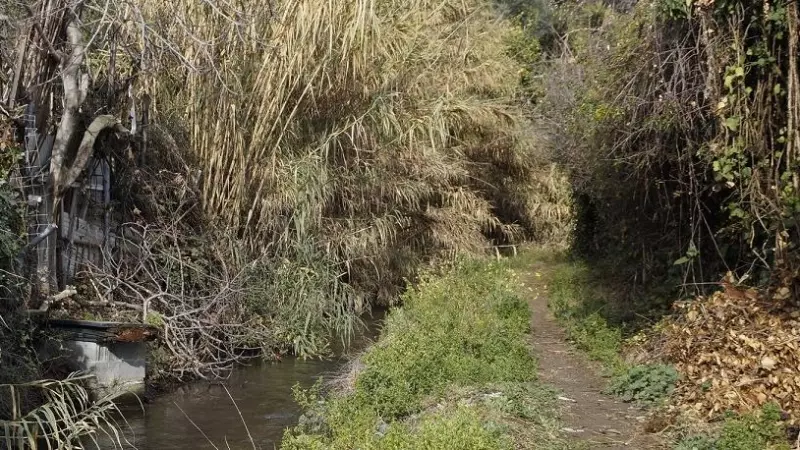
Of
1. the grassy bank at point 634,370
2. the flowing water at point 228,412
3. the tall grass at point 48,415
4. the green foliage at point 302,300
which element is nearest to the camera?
the tall grass at point 48,415

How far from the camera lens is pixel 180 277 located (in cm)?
1294

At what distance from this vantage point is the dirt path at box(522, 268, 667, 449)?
754 centimetres

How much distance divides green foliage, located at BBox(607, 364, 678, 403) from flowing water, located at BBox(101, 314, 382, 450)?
3483 millimetres

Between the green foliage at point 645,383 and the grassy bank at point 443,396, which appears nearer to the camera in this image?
the grassy bank at point 443,396

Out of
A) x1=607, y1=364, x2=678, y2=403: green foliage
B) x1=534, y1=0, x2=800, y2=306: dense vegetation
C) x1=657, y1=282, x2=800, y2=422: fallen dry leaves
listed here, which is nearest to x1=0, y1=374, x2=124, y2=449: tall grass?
x1=607, y1=364, x2=678, y2=403: green foliage

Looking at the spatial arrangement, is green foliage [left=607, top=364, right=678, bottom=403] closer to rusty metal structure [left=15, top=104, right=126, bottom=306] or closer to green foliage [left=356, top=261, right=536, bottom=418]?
green foliage [left=356, top=261, right=536, bottom=418]

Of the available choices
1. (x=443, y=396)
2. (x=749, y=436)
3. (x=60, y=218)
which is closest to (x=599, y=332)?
(x=443, y=396)

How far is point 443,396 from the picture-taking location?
8.77 metres

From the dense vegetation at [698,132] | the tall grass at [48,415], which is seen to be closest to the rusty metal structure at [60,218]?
the tall grass at [48,415]

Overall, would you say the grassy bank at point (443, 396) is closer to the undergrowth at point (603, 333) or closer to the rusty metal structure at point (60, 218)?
the undergrowth at point (603, 333)

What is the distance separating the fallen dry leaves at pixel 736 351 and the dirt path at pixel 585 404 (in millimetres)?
538

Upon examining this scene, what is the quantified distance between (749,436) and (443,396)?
2.96 metres

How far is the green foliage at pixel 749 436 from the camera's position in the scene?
6.71m

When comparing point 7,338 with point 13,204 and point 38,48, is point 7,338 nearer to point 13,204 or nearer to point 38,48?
point 13,204
